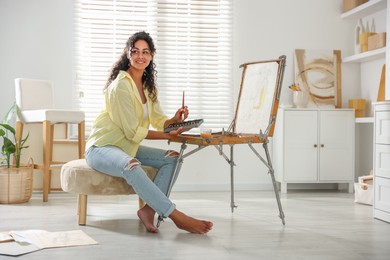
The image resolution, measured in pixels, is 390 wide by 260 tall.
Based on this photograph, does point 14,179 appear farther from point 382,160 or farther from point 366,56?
point 366,56

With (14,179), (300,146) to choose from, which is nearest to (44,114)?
(14,179)

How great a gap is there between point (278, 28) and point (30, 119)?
102 inches

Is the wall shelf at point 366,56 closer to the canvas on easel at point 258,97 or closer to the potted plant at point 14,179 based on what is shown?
the canvas on easel at point 258,97

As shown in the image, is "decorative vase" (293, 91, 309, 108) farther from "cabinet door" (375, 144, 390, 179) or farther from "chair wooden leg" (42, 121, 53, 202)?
"chair wooden leg" (42, 121, 53, 202)

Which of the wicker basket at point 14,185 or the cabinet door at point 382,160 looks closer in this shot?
the cabinet door at point 382,160

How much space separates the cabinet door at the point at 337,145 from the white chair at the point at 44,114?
2268 millimetres

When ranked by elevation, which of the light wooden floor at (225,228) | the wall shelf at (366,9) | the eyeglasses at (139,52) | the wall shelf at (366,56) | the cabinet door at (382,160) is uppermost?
the wall shelf at (366,9)

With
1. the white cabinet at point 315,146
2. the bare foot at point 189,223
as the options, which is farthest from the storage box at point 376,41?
the bare foot at point 189,223

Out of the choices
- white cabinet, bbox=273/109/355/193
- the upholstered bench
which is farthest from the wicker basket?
white cabinet, bbox=273/109/355/193

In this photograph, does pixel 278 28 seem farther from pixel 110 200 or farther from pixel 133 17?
pixel 110 200

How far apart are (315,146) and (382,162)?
1523mm

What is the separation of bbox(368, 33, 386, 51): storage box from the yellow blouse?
258 cm

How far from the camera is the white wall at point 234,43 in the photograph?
15.9ft

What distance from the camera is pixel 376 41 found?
475cm
